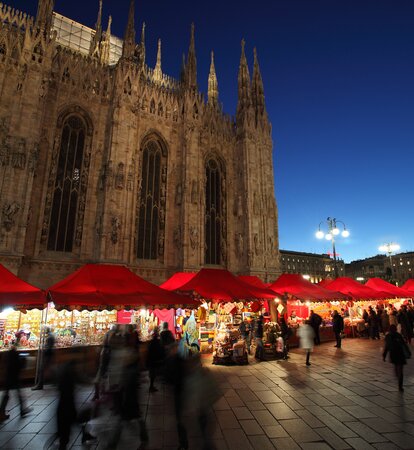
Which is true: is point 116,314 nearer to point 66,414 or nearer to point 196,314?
point 196,314

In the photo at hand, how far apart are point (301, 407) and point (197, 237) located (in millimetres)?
18183

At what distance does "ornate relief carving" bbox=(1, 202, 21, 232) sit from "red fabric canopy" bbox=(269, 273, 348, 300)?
15.9m

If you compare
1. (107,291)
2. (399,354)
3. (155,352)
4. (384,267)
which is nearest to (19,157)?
(107,291)

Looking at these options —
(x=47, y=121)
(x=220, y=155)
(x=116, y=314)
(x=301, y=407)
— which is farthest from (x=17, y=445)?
(x=220, y=155)

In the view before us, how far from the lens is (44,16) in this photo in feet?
72.0

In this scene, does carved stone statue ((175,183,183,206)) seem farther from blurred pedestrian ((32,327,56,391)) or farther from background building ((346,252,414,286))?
background building ((346,252,414,286))

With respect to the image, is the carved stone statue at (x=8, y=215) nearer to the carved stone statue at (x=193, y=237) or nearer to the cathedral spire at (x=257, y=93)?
the carved stone statue at (x=193, y=237)

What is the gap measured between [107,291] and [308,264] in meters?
91.2

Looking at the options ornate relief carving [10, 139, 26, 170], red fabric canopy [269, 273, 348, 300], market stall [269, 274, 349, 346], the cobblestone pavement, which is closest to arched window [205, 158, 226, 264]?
market stall [269, 274, 349, 346]

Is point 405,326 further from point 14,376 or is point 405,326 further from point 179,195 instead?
point 14,376

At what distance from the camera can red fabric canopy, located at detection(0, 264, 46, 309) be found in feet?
29.9

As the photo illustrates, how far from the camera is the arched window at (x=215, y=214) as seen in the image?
2717 cm

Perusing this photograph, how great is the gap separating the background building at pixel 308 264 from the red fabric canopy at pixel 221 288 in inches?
3035

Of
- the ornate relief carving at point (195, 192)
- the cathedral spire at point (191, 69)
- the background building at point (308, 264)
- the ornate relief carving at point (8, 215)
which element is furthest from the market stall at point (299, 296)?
the background building at point (308, 264)
